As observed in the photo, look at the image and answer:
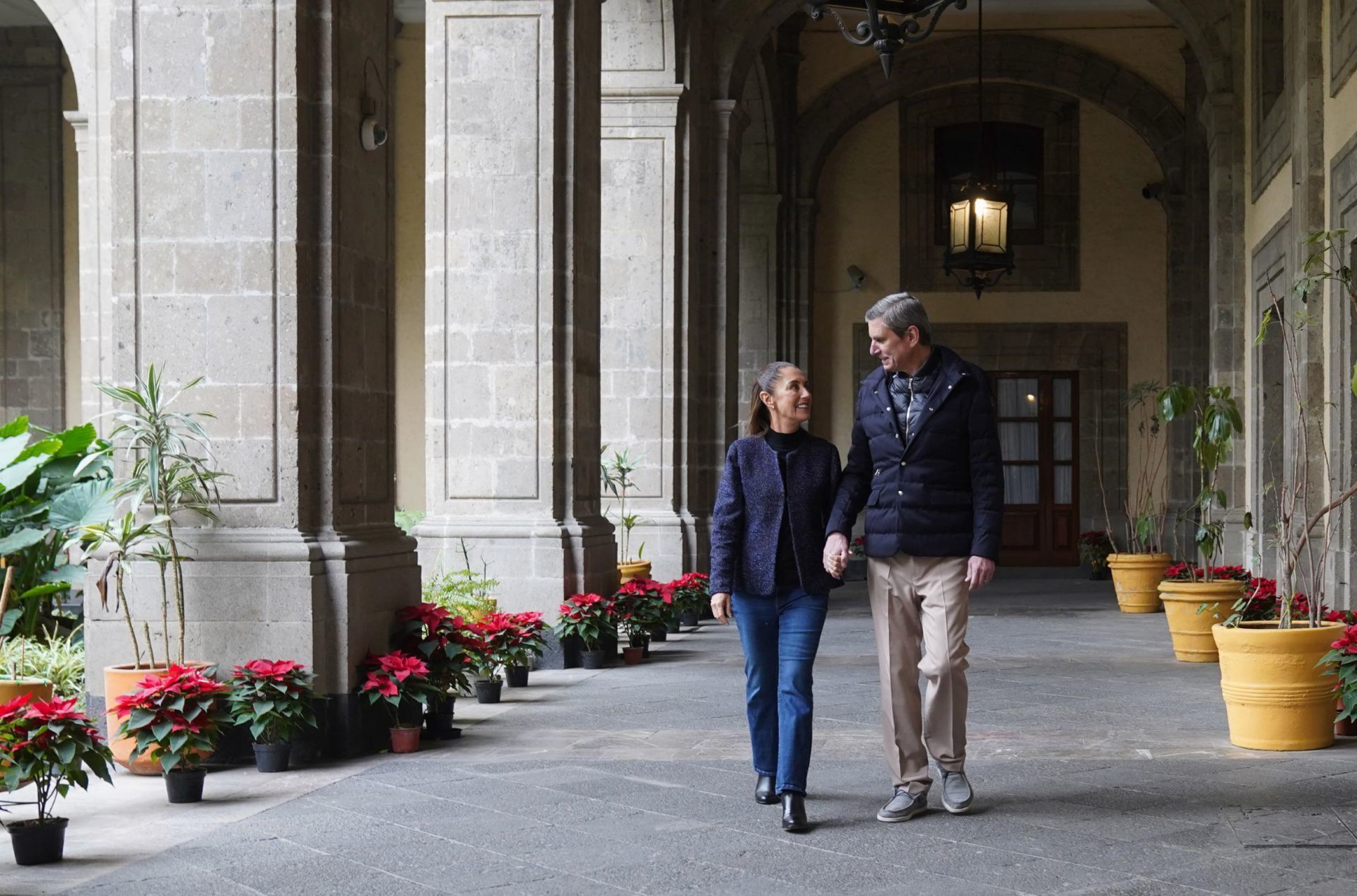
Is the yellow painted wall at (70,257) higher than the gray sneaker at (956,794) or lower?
higher

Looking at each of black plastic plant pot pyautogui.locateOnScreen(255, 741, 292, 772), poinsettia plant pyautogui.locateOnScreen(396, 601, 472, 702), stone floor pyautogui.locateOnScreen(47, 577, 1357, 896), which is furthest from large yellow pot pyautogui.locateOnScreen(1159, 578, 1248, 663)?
black plastic plant pot pyautogui.locateOnScreen(255, 741, 292, 772)

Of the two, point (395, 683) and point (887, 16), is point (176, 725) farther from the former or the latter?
point (887, 16)

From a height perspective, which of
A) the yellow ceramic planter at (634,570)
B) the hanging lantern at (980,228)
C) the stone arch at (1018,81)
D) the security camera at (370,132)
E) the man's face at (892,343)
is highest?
the stone arch at (1018,81)

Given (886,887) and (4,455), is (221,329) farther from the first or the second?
(886,887)

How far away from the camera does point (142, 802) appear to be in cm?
530

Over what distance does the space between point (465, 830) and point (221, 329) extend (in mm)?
2534

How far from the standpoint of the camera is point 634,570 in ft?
37.8

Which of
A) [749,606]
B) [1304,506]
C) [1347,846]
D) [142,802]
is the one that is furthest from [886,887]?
[1304,506]

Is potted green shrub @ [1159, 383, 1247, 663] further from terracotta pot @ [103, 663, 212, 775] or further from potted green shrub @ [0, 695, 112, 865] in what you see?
potted green shrub @ [0, 695, 112, 865]

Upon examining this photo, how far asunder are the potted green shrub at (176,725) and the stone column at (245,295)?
649 millimetres

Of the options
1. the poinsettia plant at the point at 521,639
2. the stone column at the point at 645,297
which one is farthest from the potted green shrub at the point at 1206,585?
the stone column at the point at 645,297

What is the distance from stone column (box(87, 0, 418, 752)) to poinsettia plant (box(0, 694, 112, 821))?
4.97ft

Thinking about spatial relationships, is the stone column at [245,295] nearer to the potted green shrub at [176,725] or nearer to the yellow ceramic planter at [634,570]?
the potted green shrub at [176,725]

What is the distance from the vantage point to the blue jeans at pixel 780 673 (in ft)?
15.5
